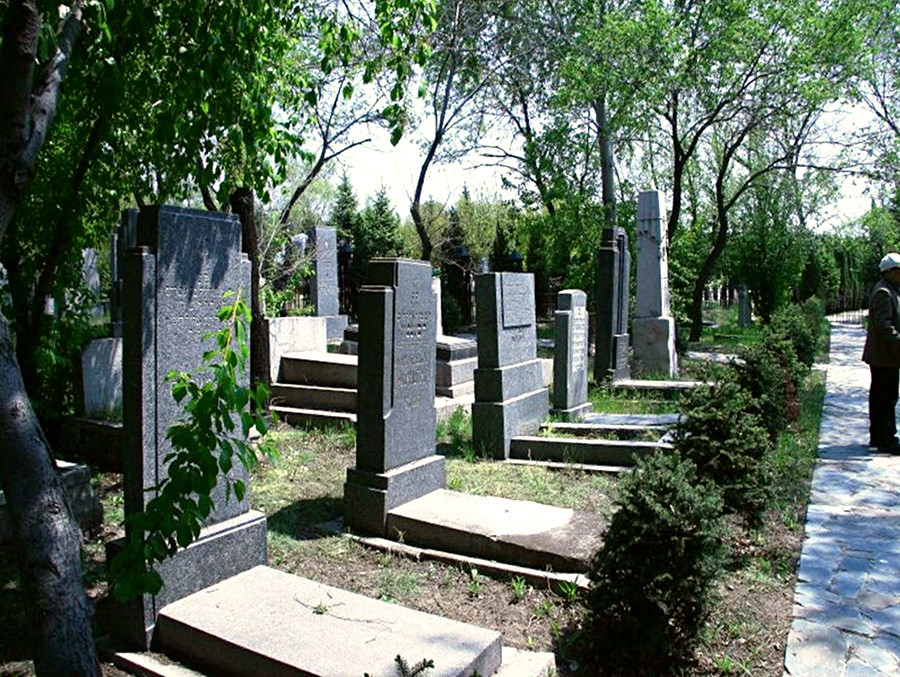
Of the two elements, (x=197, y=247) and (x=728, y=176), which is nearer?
(x=197, y=247)

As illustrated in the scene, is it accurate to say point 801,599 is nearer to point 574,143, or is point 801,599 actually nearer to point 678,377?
point 678,377

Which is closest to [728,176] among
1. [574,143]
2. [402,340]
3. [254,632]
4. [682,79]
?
[574,143]

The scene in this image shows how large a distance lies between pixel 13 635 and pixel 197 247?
226 cm

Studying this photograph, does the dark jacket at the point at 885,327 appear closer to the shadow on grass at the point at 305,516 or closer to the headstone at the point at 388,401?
the headstone at the point at 388,401

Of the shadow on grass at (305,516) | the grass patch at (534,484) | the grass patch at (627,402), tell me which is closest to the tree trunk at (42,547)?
the shadow on grass at (305,516)

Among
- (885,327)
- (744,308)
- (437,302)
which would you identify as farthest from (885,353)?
(744,308)

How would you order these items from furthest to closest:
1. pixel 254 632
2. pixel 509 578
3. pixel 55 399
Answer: pixel 55 399, pixel 509 578, pixel 254 632

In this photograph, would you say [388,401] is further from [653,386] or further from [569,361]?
[653,386]

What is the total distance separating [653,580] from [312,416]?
624 centimetres

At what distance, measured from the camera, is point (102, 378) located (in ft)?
26.5

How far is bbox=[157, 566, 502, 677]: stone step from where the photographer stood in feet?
10.8

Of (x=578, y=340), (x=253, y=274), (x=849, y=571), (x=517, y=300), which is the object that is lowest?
(x=849, y=571)

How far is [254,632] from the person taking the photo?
141 inches

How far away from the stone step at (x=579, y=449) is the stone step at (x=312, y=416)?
2.14 m
